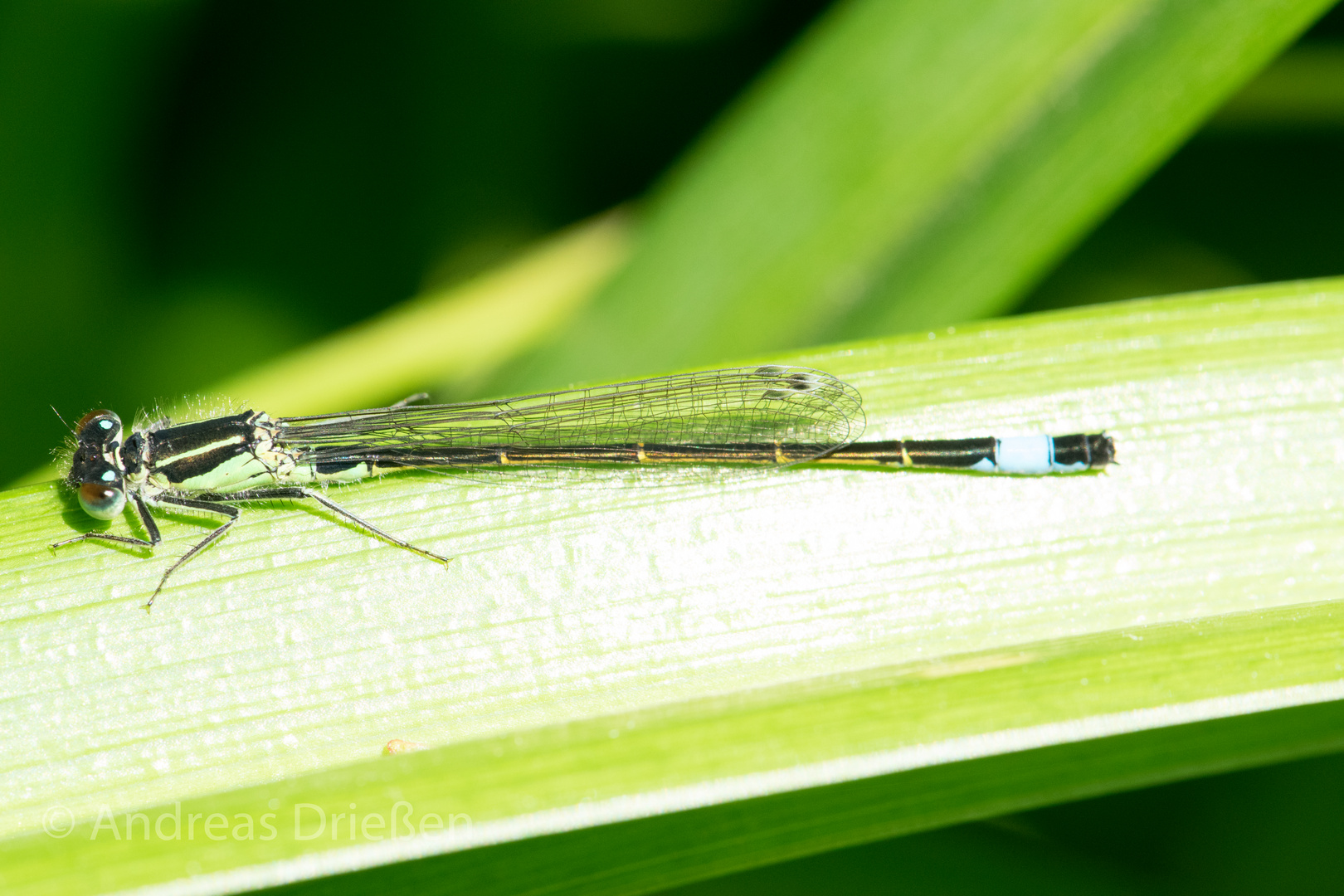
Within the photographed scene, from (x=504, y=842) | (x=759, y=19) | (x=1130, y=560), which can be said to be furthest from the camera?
(x=759, y=19)

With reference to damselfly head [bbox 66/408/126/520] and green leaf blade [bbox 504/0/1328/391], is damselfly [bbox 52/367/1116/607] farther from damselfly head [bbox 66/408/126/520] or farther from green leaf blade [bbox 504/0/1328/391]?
green leaf blade [bbox 504/0/1328/391]

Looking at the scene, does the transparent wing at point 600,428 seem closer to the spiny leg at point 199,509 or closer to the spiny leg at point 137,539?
the spiny leg at point 199,509

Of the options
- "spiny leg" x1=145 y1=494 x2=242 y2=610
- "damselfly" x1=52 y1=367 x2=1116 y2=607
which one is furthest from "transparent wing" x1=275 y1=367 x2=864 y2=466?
"spiny leg" x1=145 y1=494 x2=242 y2=610

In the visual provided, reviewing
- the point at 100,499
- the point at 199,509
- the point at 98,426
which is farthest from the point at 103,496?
the point at 98,426

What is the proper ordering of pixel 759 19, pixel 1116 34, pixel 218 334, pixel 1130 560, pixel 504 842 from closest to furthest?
1. pixel 504 842
2. pixel 1130 560
3. pixel 1116 34
4. pixel 218 334
5. pixel 759 19

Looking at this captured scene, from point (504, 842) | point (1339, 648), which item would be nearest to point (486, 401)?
point (504, 842)

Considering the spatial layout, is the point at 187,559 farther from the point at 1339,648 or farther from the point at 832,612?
the point at 1339,648
